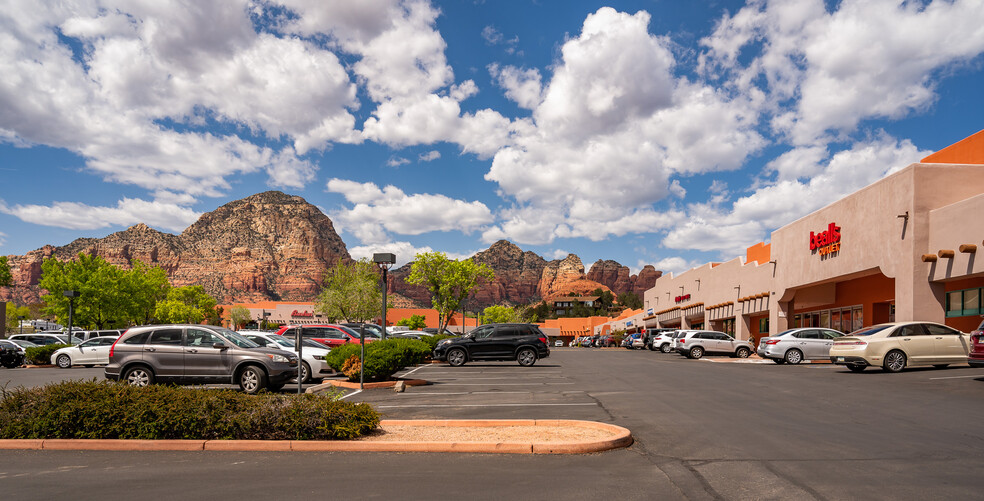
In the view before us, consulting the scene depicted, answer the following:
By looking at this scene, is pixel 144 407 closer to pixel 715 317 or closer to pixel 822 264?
pixel 822 264

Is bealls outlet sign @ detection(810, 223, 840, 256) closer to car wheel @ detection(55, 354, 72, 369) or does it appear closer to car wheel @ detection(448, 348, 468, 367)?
car wheel @ detection(448, 348, 468, 367)

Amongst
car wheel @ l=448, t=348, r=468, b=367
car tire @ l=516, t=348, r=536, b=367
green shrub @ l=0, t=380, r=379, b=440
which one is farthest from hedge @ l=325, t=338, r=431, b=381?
car tire @ l=516, t=348, r=536, b=367

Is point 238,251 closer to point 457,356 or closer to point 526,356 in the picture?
point 457,356

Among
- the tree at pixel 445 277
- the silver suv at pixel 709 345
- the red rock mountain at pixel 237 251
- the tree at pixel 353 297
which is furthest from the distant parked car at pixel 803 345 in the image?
the red rock mountain at pixel 237 251

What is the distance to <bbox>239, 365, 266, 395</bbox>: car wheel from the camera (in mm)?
14867

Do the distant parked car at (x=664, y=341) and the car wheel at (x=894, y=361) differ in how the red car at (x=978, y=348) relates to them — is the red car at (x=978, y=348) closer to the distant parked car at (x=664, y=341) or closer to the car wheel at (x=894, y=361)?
the car wheel at (x=894, y=361)

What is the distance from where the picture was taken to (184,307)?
86.1m

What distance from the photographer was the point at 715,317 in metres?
52.4

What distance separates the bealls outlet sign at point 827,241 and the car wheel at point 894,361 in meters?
12.3

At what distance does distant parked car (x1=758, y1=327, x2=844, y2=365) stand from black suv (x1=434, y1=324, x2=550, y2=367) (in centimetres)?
965

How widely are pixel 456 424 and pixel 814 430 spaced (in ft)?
17.0

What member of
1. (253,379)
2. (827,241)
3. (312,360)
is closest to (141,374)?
(253,379)

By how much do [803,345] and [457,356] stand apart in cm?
1421

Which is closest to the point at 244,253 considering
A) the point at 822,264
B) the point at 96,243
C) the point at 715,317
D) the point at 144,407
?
the point at 96,243
